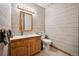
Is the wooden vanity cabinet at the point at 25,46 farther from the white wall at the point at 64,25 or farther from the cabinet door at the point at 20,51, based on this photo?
the white wall at the point at 64,25

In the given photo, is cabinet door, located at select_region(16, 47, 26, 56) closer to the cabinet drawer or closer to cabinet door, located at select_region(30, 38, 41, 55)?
the cabinet drawer

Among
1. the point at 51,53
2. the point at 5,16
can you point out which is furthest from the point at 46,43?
the point at 5,16

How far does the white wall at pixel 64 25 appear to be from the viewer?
156 cm

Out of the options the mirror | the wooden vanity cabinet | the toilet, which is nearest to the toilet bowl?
the toilet

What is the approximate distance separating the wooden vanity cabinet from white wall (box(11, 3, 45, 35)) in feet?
0.57

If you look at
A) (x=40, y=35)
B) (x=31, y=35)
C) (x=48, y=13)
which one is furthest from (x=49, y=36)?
(x=48, y=13)

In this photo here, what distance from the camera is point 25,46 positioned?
1529 millimetres

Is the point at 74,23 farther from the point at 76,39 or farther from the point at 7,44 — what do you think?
the point at 7,44

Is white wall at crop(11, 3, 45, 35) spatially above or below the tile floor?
above

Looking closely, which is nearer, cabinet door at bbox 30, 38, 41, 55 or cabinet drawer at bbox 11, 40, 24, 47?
cabinet drawer at bbox 11, 40, 24, 47

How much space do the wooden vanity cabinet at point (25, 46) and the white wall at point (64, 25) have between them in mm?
329

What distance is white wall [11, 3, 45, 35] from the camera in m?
1.46

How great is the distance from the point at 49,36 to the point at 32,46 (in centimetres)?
42

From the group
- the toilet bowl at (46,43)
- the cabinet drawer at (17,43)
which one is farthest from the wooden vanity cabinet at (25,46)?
the toilet bowl at (46,43)
